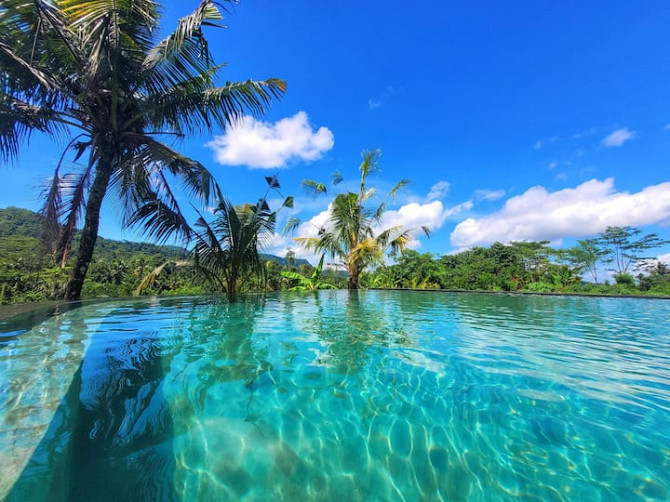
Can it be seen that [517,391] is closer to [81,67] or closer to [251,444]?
[251,444]

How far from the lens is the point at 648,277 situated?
18.0 metres

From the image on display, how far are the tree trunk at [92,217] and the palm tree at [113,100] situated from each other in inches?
0.7

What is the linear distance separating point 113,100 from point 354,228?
9818 mm

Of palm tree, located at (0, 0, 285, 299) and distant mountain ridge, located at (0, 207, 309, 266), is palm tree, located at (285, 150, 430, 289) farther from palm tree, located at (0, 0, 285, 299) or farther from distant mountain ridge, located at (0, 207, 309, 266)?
palm tree, located at (0, 0, 285, 299)

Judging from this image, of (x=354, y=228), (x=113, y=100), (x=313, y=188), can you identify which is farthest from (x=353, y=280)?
(x=113, y=100)

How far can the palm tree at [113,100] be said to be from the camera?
14.9 ft

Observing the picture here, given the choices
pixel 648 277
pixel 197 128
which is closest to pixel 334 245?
pixel 197 128

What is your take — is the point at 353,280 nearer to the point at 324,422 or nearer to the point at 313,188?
the point at 313,188

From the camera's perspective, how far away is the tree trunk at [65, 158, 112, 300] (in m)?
5.45

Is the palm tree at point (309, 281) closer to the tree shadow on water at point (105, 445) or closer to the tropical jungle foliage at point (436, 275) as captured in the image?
the tropical jungle foliage at point (436, 275)

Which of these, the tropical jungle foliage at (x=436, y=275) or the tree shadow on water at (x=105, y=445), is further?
the tropical jungle foliage at (x=436, y=275)

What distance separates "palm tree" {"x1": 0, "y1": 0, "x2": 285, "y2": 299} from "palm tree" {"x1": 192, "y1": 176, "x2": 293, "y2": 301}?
900 millimetres

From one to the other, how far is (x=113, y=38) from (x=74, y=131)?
2389mm

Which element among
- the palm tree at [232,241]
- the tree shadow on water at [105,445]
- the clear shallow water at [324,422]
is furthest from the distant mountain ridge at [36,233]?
the tree shadow on water at [105,445]
